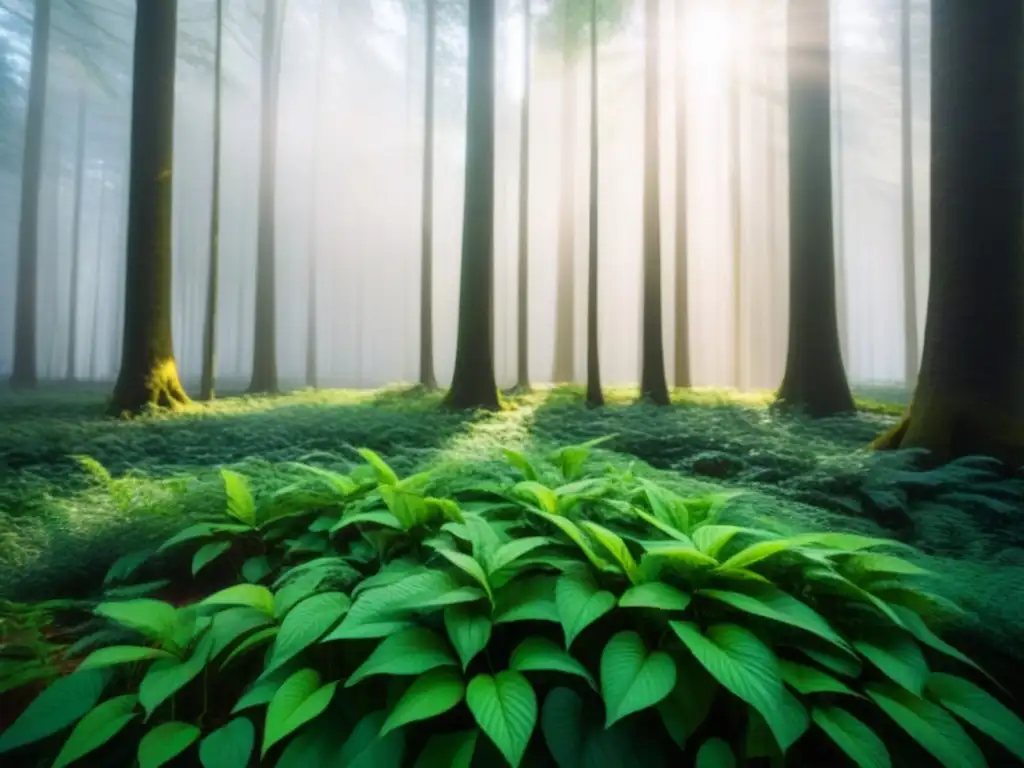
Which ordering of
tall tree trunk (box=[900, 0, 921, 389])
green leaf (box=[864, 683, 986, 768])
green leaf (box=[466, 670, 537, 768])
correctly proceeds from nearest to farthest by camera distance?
green leaf (box=[466, 670, 537, 768]) < green leaf (box=[864, 683, 986, 768]) < tall tree trunk (box=[900, 0, 921, 389])

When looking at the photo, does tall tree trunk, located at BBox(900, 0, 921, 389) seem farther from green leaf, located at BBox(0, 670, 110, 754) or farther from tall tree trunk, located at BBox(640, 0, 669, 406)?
green leaf, located at BBox(0, 670, 110, 754)

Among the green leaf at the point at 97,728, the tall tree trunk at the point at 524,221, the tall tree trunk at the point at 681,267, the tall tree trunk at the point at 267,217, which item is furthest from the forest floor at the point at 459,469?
the tall tree trunk at the point at 681,267

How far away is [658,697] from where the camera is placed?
1593 millimetres

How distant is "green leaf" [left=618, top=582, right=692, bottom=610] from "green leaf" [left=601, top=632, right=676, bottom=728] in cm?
12

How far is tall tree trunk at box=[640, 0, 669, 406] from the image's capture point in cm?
980

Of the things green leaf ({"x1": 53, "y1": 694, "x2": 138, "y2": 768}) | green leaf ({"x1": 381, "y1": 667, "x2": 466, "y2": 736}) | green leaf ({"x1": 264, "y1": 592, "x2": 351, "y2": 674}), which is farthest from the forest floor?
green leaf ({"x1": 381, "y1": 667, "x2": 466, "y2": 736})

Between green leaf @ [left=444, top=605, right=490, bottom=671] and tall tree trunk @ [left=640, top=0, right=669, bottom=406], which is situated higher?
tall tree trunk @ [left=640, top=0, right=669, bottom=406]

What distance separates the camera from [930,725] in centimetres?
174

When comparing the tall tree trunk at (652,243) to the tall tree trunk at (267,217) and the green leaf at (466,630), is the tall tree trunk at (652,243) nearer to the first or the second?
the green leaf at (466,630)

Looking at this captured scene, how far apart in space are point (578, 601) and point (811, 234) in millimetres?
8081

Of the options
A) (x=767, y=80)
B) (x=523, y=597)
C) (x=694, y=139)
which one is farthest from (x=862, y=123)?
(x=523, y=597)

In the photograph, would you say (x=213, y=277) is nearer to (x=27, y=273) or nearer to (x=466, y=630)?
(x=27, y=273)

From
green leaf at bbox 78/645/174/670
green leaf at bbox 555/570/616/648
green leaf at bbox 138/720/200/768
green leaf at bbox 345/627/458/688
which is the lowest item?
green leaf at bbox 138/720/200/768

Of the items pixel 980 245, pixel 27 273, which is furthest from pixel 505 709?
pixel 27 273
